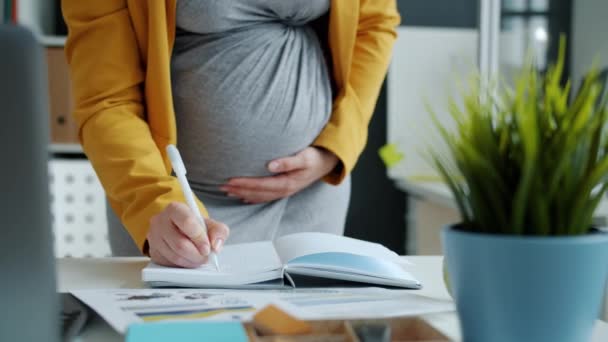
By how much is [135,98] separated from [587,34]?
7.56 ft

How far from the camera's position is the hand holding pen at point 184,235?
875mm

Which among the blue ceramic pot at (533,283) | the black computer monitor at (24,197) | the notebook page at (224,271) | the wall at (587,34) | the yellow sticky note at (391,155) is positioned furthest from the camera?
the yellow sticky note at (391,155)

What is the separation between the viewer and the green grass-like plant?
516 millimetres

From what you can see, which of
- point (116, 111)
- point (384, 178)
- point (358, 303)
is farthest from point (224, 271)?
point (384, 178)

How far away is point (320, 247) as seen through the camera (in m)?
0.90

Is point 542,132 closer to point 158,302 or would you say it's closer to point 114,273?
point 158,302

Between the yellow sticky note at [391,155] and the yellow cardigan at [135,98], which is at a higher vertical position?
the yellow cardigan at [135,98]

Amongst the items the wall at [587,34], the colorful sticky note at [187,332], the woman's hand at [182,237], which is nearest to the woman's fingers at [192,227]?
the woman's hand at [182,237]

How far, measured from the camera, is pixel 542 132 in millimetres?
539

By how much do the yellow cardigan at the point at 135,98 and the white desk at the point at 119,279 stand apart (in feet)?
0.19

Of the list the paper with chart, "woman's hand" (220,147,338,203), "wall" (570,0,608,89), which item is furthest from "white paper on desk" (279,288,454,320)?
"wall" (570,0,608,89)

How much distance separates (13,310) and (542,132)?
0.37m

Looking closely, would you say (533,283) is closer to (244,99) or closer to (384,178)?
(244,99)

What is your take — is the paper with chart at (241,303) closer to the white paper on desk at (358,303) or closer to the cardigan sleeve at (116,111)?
the white paper on desk at (358,303)
